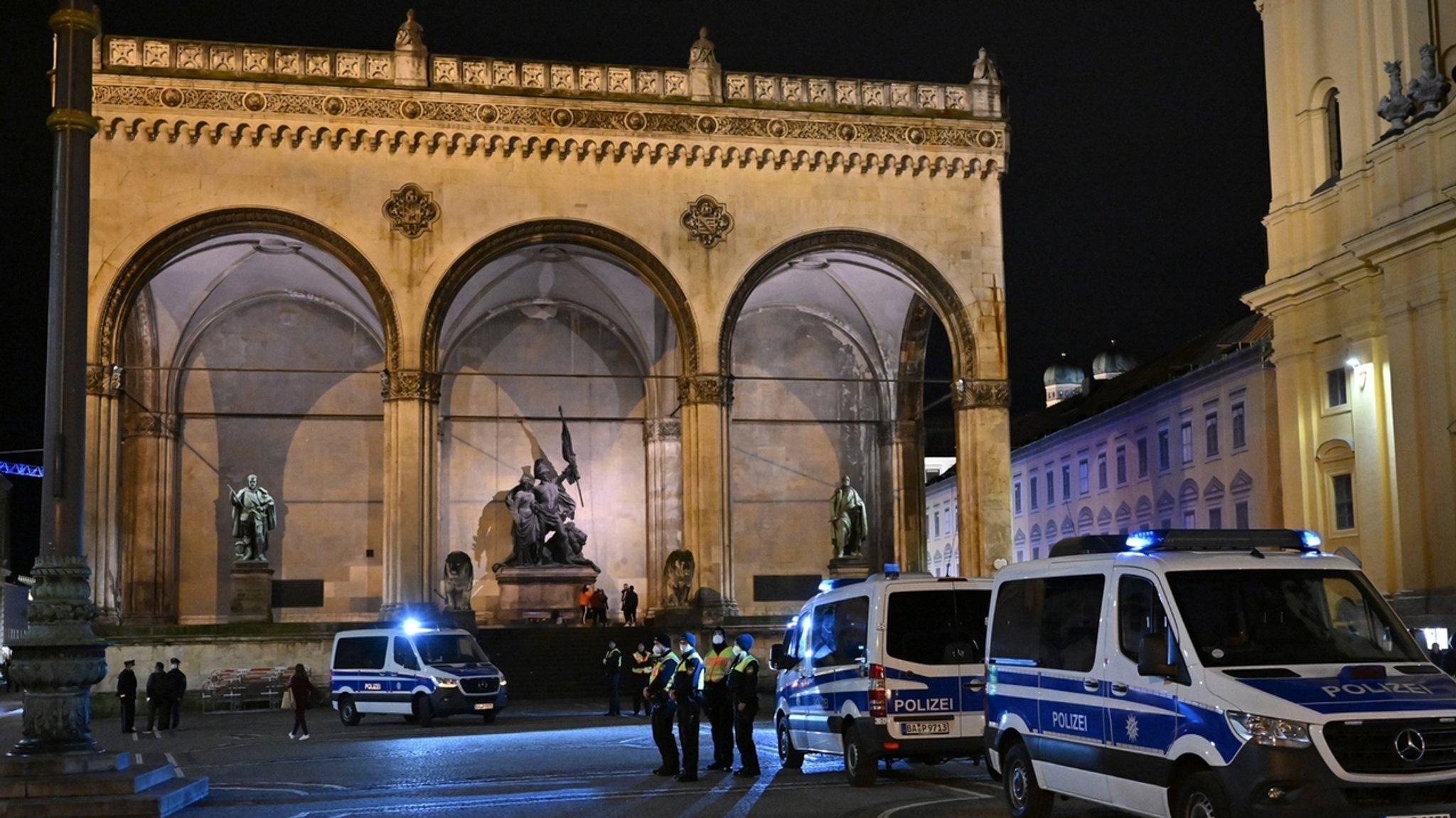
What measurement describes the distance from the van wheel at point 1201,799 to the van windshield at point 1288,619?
0.70 meters

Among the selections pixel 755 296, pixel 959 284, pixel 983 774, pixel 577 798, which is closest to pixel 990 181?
→ pixel 959 284

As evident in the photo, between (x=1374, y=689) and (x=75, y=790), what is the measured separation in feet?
32.9

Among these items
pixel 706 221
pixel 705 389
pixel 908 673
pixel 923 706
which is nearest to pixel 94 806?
pixel 908 673

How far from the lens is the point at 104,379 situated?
3058cm

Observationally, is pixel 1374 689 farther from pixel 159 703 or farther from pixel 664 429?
pixel 664 429

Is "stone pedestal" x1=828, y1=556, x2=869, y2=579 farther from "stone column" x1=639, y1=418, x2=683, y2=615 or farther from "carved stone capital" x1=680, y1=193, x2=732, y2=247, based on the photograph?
"carved stone capital" x1=680, y1=193, x2=732, y2=247

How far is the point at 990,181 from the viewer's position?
3459cm

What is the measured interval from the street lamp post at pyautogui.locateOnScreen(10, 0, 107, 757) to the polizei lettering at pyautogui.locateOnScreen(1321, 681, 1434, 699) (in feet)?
32.4

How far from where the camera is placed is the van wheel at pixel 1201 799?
916cm

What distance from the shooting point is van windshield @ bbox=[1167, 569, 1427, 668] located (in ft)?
31.9

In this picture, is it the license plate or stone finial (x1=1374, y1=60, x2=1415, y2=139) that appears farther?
stone finial (x1=1374, y1=60, x2=1415, y2=139)

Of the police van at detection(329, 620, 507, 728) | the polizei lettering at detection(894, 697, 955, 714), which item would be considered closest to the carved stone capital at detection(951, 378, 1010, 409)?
the police van at detection(329, 620, 507, 728)

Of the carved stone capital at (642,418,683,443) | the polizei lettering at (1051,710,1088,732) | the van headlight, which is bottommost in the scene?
the polizei lettering at (1051,710,1088,732)

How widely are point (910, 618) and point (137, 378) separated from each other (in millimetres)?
26399
